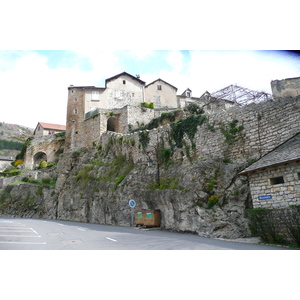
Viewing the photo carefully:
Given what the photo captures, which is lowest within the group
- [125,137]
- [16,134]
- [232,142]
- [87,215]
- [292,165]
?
[87,215]

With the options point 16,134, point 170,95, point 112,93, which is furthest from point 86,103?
point 16,134

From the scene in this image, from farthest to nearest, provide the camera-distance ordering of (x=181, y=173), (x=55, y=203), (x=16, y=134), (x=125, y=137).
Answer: (x=16, y=134)
(x=55, y=203)
(x=125, y=137)
(x=181, y=173)

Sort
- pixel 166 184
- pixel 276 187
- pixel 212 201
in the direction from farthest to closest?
pixel 166 184, pixel 212 201, pixel 276 187

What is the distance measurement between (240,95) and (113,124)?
15526 mm

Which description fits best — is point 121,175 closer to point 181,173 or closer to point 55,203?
point 181,173

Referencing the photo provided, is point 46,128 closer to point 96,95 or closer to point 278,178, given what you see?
point 96,95

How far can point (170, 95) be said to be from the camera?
37969 millimetres

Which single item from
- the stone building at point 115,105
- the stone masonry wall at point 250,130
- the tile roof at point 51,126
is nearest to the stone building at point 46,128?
the tile roof at point 51,126

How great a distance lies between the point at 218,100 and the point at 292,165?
17650mm

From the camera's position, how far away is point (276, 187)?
920cm

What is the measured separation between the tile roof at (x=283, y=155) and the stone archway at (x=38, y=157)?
38.6 meters

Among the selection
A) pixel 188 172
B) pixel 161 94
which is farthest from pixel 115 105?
pixel 188 172

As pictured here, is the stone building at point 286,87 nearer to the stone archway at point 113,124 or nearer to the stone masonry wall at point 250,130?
the stone masonry wall at point 250,130

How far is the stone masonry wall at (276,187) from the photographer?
342 inches
